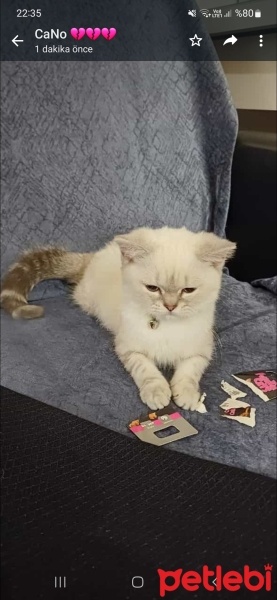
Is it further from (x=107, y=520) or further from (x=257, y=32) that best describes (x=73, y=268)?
(x=107, y=520)

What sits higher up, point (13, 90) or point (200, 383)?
point (13, 90)

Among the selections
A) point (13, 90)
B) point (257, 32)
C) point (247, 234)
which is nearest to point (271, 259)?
point (247, 234)

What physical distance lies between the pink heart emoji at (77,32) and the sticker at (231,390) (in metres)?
0.78

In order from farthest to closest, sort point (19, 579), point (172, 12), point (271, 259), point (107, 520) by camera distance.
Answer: point (271, 259), point (172, 12), point (107, 520), point (19, 579)

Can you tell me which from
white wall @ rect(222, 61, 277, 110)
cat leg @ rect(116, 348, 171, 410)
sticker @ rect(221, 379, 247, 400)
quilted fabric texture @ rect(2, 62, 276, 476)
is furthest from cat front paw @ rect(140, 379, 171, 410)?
white wall @ rect(222, 61, 277, 110)

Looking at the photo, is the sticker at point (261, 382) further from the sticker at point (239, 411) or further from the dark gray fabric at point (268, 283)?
the dark gray fabric at point (268, 283)

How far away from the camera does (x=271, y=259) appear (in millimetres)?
1363

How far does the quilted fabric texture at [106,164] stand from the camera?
133 centimetres

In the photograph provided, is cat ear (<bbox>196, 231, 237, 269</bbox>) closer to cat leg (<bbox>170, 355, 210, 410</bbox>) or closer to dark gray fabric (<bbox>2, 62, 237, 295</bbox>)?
cat leg (<bbox>170, 355, 210, 410</bbox>)

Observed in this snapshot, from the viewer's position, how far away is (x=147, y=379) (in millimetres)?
1081

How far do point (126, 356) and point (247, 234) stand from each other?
43 centimetres

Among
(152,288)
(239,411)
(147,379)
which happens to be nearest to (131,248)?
(152,288)

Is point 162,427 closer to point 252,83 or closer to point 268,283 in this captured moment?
point 268,283

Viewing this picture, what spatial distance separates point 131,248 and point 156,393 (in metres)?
0.26
